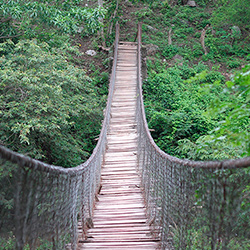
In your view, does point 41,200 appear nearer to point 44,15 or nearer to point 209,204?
point 209,204

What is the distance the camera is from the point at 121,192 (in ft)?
15.5

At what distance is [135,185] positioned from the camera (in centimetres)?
487

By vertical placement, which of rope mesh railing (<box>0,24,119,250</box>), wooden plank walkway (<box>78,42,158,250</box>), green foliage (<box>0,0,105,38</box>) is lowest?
wooden plank walkway (<box>78,42,158,250</box>)

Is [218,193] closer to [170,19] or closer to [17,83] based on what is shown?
Answer: [17,83]

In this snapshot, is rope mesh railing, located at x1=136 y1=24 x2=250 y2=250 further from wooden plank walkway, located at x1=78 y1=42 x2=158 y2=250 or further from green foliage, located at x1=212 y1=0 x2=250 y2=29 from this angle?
green foliage, located at x1=212 y1=0 x2=250 y2=29

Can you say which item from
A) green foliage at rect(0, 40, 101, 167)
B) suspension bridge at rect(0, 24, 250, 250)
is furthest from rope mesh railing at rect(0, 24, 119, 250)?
green foliage at rect(0, 40, 101, 167)

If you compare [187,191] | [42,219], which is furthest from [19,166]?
[187,191]

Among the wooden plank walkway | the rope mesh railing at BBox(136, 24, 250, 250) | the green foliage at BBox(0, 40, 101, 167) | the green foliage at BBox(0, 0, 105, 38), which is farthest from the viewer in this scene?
the green foliage at BBox(0, 0, 105, 38)

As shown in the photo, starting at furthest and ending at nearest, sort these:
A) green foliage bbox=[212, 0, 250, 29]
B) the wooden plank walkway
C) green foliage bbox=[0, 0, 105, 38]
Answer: green foliage bbox=[212, 0, 250, 29] < green foliage bbox=[0, 0, 105, 38] < the wooden plank walkway

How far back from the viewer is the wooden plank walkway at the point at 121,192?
118 inches

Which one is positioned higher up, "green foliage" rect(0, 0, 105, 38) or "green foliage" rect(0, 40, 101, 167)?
"green foliage" rect(0, 0, 105, 38)

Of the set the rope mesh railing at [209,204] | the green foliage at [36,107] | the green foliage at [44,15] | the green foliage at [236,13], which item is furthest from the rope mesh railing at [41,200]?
the green foliage at [236,13]

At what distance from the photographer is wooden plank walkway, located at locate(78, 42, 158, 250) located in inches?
118

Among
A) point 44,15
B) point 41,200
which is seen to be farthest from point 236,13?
point 41,200
